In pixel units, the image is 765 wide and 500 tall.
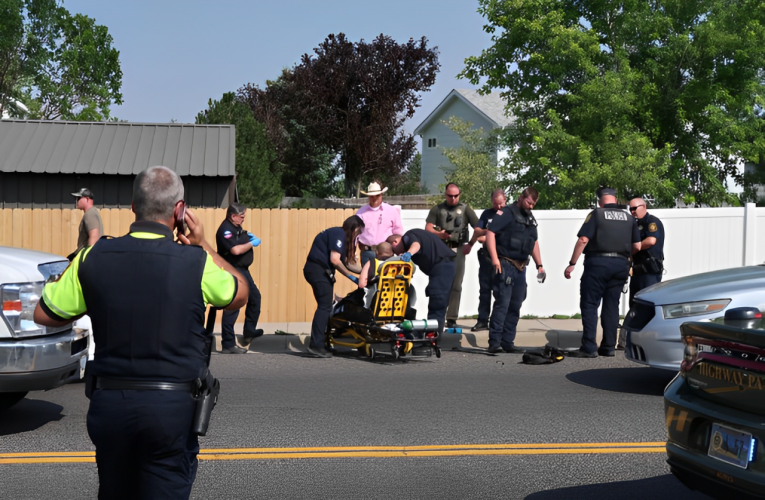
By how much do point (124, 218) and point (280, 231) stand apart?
2441 mm

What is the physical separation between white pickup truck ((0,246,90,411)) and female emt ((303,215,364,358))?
403 cm

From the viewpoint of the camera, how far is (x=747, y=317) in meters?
4.46

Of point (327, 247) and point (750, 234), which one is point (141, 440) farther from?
point (750, 234)

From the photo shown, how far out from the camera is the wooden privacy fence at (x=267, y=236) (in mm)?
13375

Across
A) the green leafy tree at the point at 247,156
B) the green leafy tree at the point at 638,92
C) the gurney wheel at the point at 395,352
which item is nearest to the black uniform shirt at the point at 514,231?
the gurney wheel at the point at 395,352

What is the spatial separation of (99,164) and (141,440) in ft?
45.0

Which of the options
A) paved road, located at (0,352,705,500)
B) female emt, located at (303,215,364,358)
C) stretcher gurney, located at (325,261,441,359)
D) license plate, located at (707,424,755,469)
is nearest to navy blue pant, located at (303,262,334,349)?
female emt, located at (303,215,364,358)

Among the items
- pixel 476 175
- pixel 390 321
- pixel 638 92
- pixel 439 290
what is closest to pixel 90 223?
pixel 390 321

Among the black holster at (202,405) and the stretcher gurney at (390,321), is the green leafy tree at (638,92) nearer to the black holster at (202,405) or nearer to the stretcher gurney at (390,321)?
the stretcher gurney at (390,321)

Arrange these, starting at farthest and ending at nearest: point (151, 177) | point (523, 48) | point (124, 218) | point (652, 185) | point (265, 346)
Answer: point (523, 48), point (652, 185), point (124, 218), point (265, 346), point (151, 177)

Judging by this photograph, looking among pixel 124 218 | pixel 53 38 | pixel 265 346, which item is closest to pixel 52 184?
pixel 124 218

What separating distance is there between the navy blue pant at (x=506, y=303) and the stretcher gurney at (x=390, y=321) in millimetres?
877

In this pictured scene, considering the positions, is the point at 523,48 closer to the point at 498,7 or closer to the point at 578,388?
the point at 498,7

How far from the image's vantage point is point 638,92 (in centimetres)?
2317
